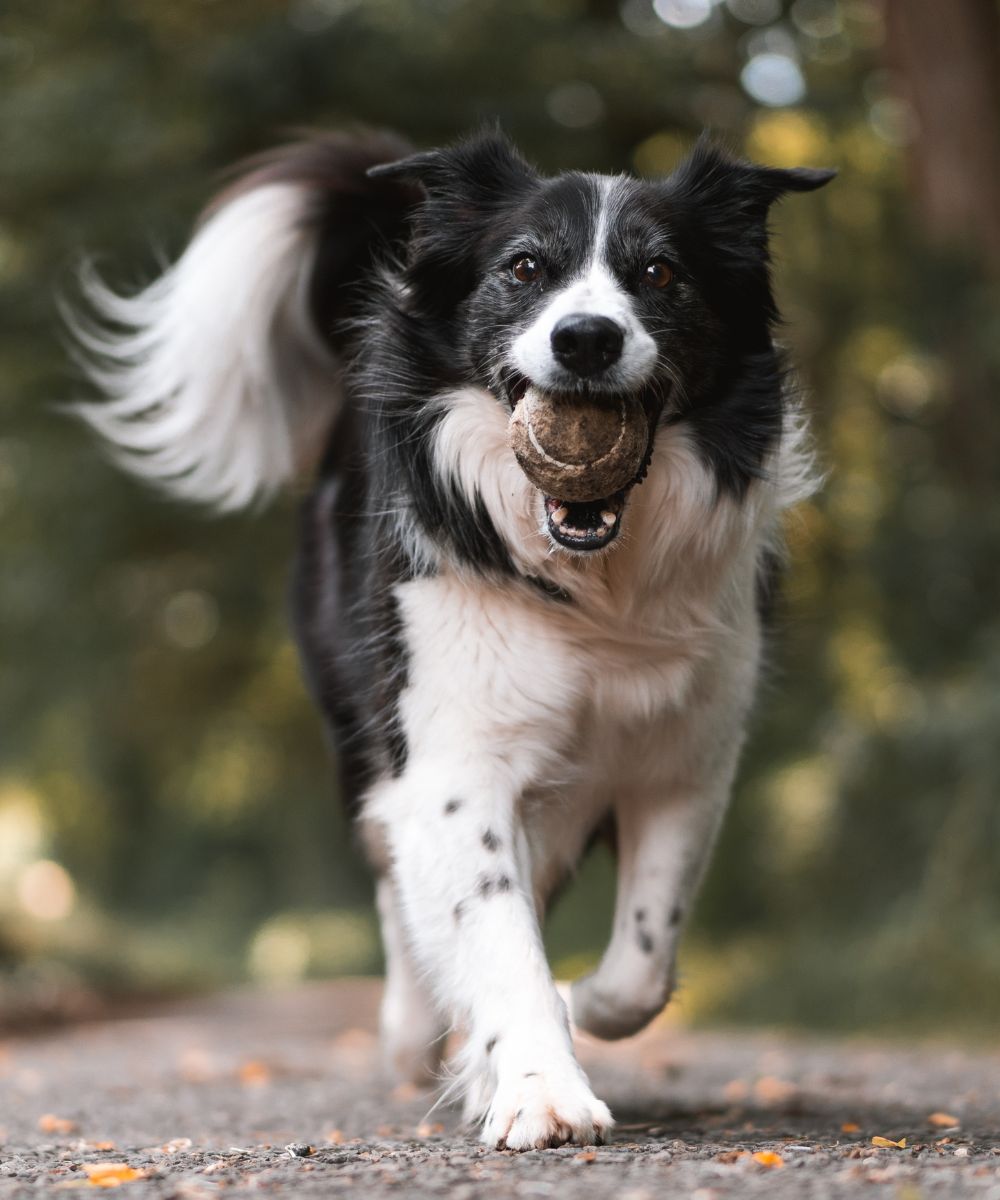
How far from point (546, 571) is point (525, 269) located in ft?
2.16

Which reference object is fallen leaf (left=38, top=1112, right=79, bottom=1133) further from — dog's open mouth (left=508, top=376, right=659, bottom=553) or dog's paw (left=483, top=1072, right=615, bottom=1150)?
dog's open mouth (left=508, top=376, right=659, bottom=553)

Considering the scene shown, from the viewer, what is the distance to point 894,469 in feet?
31.0

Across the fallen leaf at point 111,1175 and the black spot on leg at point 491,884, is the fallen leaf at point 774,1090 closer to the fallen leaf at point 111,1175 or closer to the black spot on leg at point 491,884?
the black spot on leg at point 491,884

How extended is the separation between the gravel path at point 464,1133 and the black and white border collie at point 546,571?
294mm

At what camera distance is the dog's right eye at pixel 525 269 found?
3.67m

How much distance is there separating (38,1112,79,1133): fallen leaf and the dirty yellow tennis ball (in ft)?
6.29

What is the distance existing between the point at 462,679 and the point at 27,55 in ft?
21.0

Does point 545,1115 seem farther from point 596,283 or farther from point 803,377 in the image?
point 803,377

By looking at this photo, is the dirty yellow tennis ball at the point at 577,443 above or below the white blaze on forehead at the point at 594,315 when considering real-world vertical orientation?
below

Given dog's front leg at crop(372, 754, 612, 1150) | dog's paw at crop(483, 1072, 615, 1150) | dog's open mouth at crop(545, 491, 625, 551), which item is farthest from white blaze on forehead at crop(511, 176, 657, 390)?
dog's paw at crop(483, 1072, 615, 1150)

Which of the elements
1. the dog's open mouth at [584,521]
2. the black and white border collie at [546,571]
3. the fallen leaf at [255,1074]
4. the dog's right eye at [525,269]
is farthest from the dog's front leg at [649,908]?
the fallen leaf at [255,1074]

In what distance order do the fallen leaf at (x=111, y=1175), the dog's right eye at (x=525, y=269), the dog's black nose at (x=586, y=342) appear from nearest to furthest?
the fallen leaf at (x=111, y=1175) → the dog's black nose at (x=586, y=342) → the dog's right eye at (x=525, y=269)

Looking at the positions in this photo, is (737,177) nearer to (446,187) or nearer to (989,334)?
(446,187)

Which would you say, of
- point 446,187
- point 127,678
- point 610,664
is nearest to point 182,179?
point 127,678
